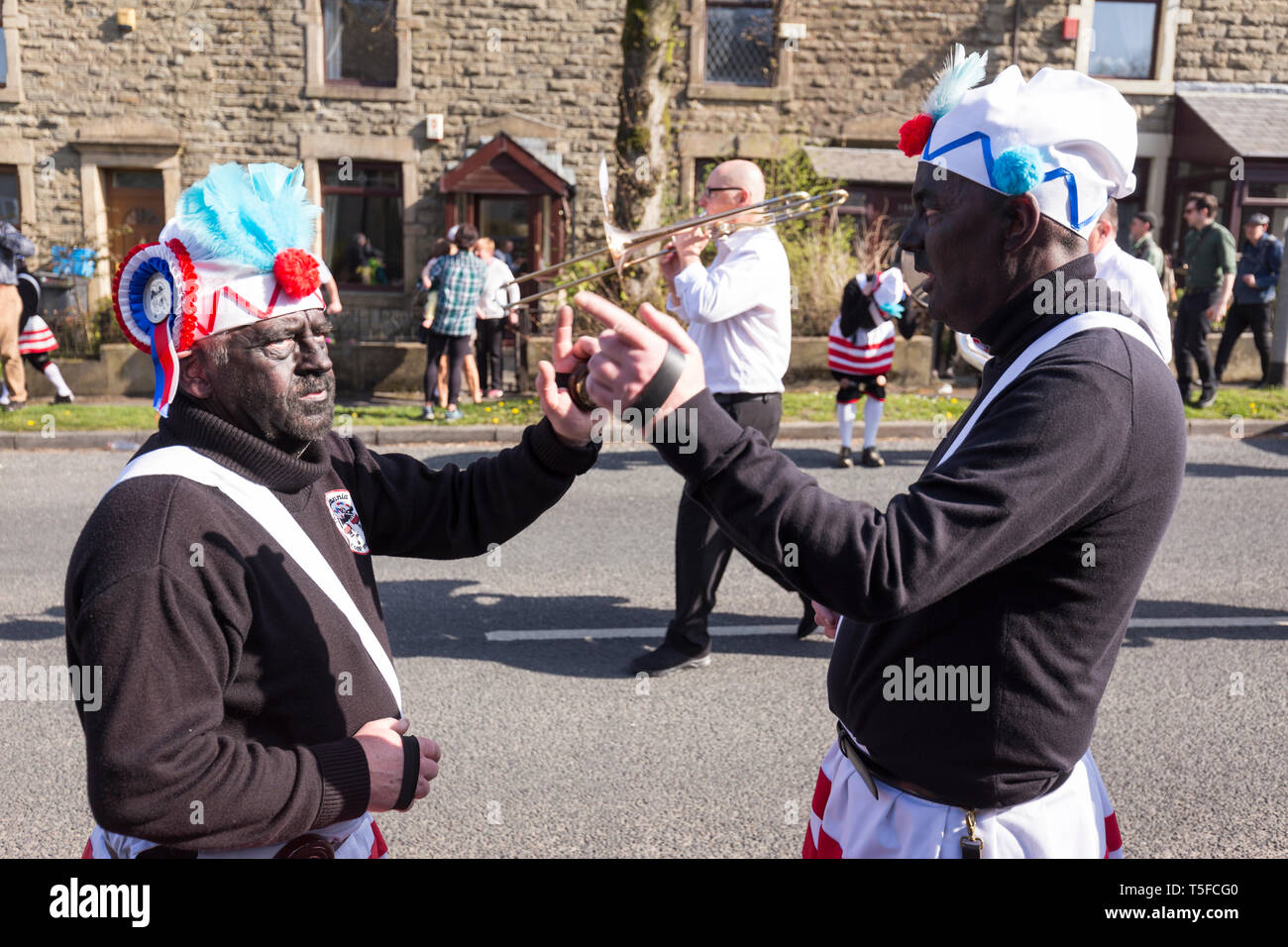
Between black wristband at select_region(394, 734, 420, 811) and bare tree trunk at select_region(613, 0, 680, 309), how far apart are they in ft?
36.5

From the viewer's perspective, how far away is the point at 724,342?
17.9 feet

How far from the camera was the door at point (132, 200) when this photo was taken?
712 inches

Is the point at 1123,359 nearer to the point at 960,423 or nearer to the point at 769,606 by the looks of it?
the point at 960,423

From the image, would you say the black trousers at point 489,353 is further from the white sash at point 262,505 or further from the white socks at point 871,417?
the white sash at point 262,505

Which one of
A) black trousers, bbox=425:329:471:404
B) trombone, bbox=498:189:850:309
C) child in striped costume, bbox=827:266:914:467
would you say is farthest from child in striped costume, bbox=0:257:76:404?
trombone, bbox=498:189:850:309

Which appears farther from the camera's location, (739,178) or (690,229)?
(739,178)

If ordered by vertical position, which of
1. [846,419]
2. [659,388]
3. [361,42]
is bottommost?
[846,419]

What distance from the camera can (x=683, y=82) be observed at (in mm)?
17969

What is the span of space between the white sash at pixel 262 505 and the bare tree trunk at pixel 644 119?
36.3 feet

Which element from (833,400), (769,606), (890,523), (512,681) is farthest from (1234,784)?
(833,400)

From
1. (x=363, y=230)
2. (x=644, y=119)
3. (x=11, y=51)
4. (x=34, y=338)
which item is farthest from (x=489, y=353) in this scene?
(x=11, y=51)

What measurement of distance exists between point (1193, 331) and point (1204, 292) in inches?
17.7

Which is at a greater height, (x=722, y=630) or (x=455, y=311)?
(x=455, y=311)

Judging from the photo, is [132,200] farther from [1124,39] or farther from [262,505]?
[262,505]
